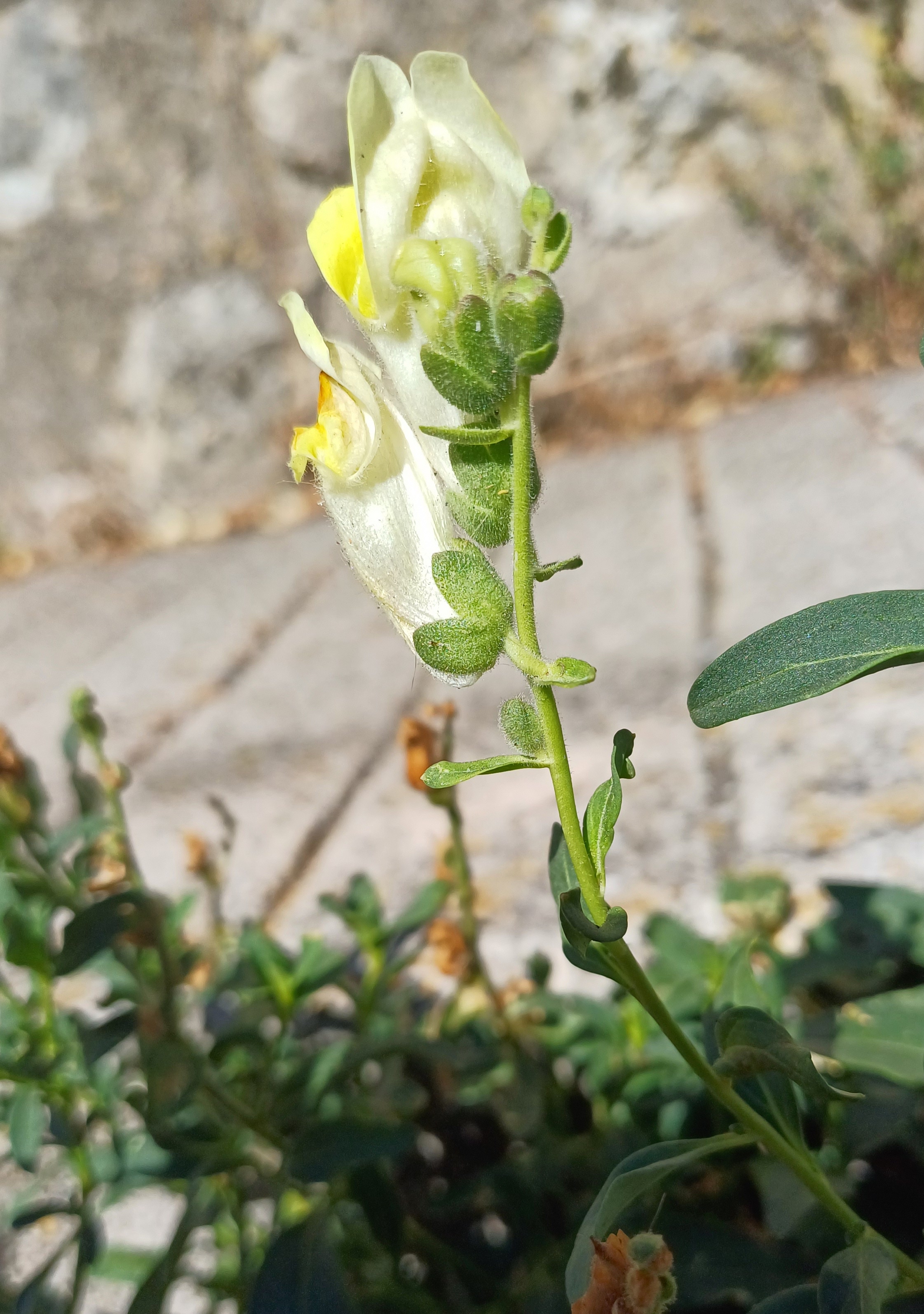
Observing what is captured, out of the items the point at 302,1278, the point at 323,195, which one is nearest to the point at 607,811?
the point at 302,1278

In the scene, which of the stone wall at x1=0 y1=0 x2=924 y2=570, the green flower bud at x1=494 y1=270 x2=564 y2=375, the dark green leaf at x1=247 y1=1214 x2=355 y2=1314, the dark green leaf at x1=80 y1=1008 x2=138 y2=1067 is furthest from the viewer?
the stone wall at x1=0 y1=0 x2=924 y2=570

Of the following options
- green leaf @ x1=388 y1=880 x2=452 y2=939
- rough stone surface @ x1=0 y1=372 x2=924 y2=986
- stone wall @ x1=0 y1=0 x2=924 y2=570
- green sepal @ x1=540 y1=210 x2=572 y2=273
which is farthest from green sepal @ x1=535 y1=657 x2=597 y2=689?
stone wall @ x1=0 y1=0 x2=924 y2=570

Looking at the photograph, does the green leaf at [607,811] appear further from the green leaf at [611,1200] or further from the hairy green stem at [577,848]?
the green leaf at [611,1200]

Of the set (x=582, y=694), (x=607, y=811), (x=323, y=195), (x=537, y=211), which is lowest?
(x=582, y=694)

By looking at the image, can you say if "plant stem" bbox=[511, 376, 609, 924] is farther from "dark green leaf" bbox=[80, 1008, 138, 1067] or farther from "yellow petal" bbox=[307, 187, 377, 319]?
"dark green leaf" bbox=[80, 1008, 138, 1067]

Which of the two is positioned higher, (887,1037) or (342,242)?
(342,242)

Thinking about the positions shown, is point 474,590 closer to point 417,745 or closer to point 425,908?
point 417,745

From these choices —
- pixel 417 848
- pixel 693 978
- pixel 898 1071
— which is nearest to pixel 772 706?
pixel 898 1071
